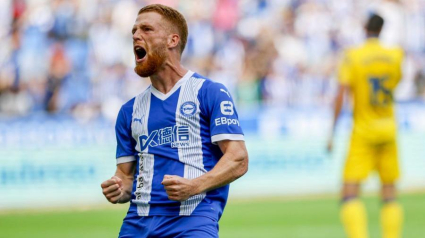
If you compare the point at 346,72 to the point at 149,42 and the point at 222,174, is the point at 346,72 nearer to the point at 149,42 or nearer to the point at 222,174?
the point at 149,42

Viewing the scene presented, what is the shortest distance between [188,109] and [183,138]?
0.16m

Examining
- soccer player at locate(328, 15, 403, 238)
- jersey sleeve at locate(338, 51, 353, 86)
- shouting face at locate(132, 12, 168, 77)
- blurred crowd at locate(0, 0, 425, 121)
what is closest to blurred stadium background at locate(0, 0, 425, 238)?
blurred crowd at locate(0, 0, 425, 121)

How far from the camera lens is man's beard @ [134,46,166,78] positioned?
4828mm

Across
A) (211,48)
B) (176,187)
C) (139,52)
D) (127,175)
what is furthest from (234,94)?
(176,187)

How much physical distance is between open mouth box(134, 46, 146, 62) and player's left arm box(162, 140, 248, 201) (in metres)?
0.66

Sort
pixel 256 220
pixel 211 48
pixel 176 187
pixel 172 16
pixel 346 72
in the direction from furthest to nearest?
pixel 211 48
pixel 256 220
pixel 346 72
pixel 172 16
pixel 176 187

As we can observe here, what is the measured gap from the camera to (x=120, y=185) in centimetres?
488

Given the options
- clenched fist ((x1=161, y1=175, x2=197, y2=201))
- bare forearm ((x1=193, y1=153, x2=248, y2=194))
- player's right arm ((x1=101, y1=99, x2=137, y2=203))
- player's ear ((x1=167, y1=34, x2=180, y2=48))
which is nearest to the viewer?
clenched fist ((x1=161, y1=175, x2=197, y2=201))

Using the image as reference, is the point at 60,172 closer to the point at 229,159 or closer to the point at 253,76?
the point at 253,76

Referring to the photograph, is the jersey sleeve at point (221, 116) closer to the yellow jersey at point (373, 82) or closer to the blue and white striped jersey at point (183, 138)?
the blue and white striped jersey at point (183, 138)

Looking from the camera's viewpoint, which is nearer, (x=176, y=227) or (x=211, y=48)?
(x=176, y=227)

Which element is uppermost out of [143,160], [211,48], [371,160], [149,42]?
[211,48]

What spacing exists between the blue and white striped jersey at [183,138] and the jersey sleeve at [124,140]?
95mm

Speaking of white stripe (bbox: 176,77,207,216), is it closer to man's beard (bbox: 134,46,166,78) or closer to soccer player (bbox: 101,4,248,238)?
soccer player (bbox: 101,4,248,238)
